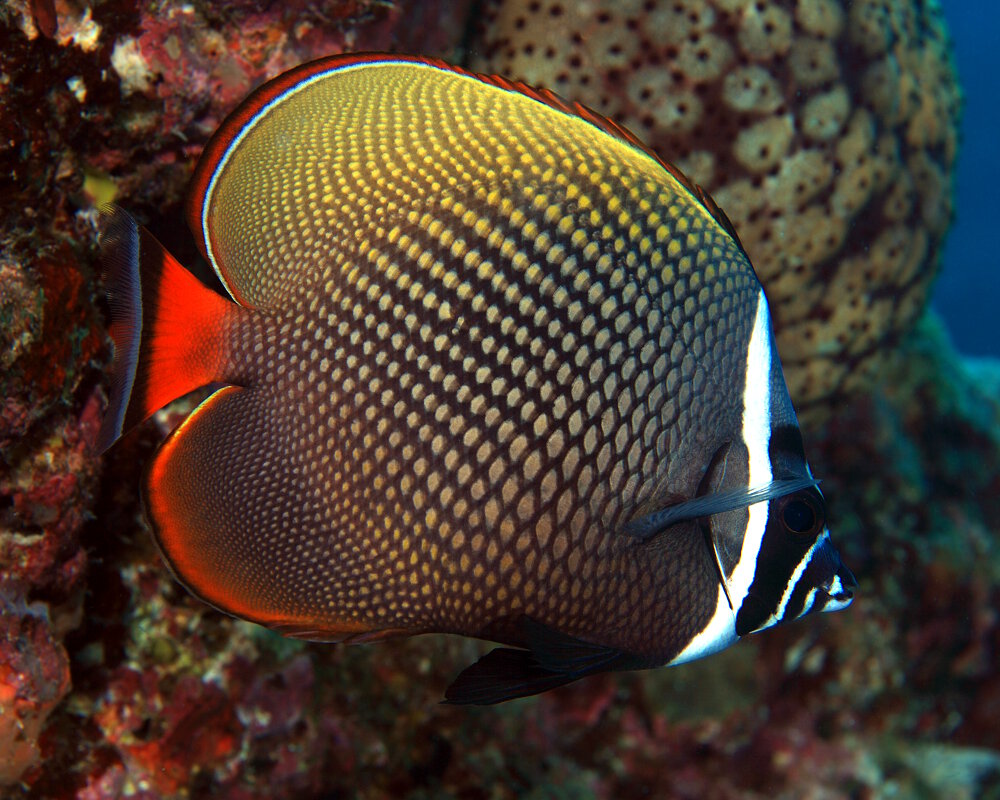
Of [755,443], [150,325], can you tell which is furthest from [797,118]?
[150,325]

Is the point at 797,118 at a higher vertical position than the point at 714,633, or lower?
higher

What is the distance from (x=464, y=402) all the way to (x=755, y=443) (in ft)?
1.97

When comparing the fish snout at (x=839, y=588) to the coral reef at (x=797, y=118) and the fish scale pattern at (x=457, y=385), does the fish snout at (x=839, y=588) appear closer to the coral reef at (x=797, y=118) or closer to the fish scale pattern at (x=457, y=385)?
the fish scale pattern at (x=457, y=385)

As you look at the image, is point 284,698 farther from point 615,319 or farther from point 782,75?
point 782,75

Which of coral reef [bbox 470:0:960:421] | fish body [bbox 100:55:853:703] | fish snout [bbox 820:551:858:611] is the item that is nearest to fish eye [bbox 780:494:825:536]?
fish body [bbox 100:55:853:703]

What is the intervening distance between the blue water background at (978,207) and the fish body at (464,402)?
147 ft

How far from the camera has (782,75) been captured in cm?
271

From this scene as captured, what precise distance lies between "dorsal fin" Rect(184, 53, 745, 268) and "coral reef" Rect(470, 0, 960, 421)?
1124 millimetres

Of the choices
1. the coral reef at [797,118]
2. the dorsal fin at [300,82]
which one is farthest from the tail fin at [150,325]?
the coral reef at [797,118]

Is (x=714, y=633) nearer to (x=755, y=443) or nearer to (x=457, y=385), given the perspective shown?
(x=755, y=443)

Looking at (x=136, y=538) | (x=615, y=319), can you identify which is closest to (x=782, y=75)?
(x=615, y=319)

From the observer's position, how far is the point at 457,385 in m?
1.26

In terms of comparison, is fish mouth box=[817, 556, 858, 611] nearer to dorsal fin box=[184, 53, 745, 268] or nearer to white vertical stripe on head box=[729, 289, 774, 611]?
white vertical stripe on head box=[729, 289, 774, 611]

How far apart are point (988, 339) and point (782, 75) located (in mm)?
44351
